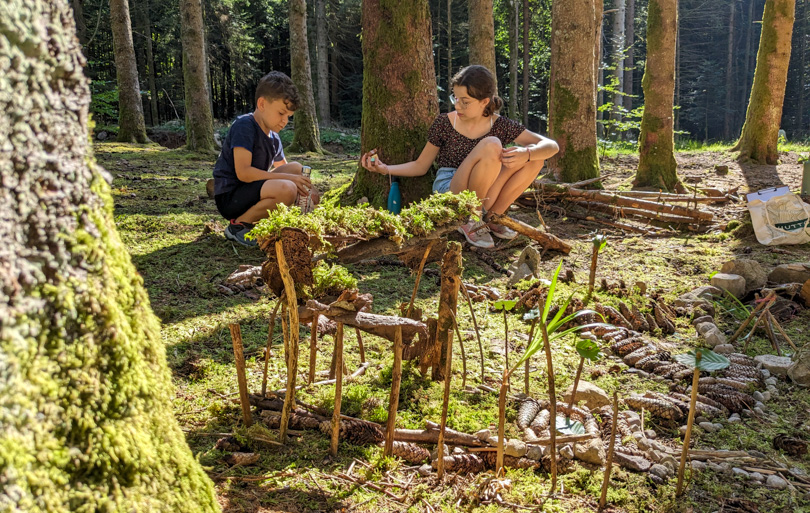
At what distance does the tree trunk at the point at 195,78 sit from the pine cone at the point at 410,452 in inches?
437

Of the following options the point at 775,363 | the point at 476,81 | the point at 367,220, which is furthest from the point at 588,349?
the point at 476,81

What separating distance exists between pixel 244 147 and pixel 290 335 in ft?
9.33

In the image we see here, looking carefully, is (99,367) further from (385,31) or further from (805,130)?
(805,130)

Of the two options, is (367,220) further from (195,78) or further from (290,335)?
(195,78)

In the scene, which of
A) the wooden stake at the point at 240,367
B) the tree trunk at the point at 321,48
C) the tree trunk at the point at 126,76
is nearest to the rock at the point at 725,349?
the wooden stake at the point at 240,367

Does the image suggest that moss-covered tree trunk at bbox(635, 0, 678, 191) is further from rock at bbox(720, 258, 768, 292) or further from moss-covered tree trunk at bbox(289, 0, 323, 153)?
moss-covered tree trunk at bbox(289, 0, 323, 153)

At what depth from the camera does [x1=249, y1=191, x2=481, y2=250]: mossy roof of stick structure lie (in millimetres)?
2213

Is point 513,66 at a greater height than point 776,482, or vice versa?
point 513,66

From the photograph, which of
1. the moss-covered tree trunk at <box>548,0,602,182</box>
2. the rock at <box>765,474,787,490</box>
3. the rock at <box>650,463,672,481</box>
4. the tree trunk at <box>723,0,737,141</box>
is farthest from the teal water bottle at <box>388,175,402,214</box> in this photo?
the tree trunk at <box>723,0,737,141</box>

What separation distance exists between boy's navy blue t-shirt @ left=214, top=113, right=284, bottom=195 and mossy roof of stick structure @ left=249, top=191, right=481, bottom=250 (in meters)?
2.34

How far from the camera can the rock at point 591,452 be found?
7.63 feet

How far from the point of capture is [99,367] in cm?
114

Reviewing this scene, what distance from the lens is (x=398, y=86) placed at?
5594 mm

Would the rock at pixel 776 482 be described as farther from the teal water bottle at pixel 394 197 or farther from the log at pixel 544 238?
the teal water bottle at pixel 394 197
